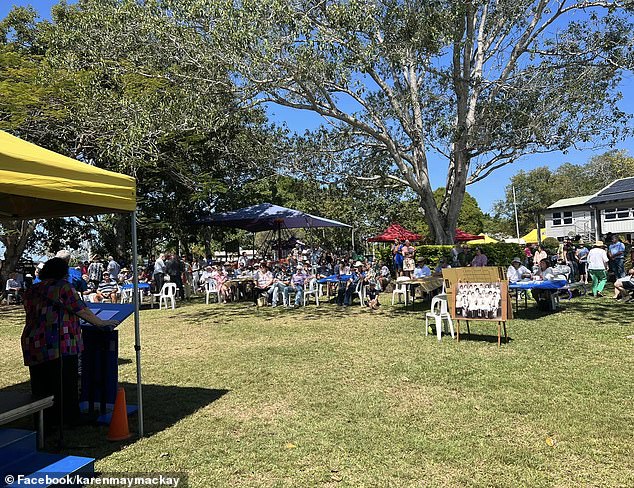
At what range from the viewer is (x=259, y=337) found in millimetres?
8906

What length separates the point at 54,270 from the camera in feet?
14.2

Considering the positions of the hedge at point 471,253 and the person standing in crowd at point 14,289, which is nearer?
the hedge at point 471,253

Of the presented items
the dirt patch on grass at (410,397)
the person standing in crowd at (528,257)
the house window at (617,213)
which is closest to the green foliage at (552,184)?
the house window at (617,213)

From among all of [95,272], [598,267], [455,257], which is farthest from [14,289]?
[598,267]

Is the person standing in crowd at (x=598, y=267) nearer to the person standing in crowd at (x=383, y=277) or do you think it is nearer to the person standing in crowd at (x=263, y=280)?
the person standing in crowd at (x=383, y=277)

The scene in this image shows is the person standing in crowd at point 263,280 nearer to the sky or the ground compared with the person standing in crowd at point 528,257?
nearer to the ground

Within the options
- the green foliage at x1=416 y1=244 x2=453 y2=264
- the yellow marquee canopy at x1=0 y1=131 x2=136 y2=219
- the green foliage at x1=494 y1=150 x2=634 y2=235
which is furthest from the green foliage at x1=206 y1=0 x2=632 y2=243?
the green foliage at x1=494 y1=150 x2=634 y2=235

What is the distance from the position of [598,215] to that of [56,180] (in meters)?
30.6

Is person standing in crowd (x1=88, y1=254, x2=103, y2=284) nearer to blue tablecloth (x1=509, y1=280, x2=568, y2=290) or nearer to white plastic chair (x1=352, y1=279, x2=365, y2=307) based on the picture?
white plastic chair (x1=352, y1=279, x2=365, y2=307)

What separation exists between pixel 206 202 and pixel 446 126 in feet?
44.6

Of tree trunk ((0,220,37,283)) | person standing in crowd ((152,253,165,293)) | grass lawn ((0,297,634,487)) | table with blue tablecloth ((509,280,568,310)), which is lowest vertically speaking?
grass lawn ((0,297,634,487))

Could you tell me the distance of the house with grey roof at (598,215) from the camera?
2813 cm

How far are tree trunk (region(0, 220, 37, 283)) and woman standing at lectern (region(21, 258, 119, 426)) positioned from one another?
56.8ft

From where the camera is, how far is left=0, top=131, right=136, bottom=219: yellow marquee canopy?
3256 mm
